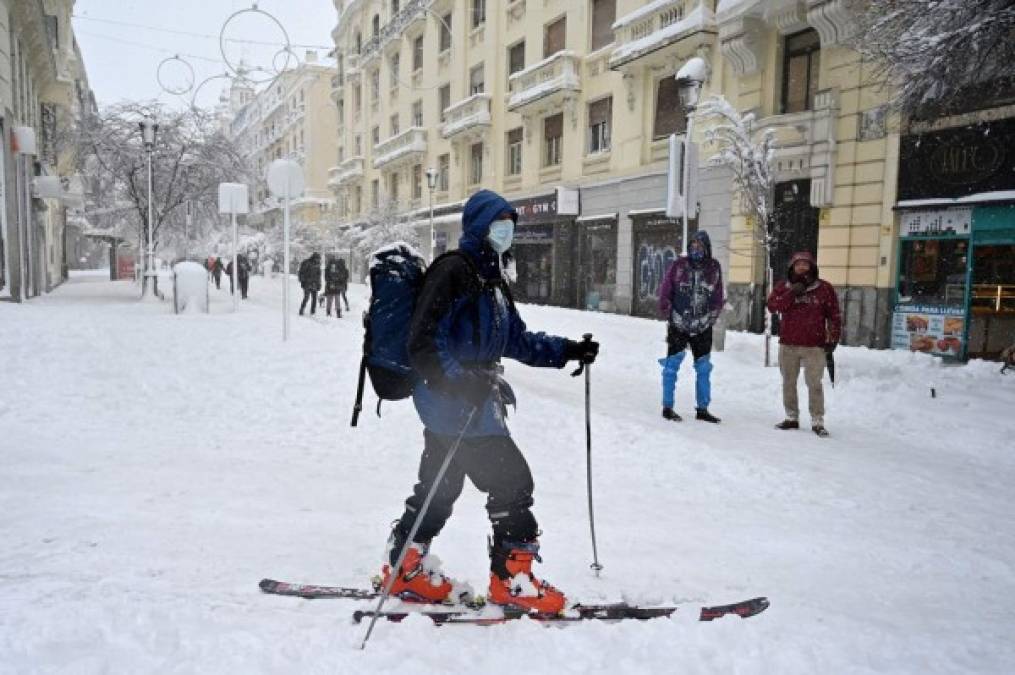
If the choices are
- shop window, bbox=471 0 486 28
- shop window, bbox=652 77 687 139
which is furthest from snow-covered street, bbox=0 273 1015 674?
shop window, bbox=471 0 486 28

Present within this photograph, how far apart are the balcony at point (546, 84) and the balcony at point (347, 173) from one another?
749 inches

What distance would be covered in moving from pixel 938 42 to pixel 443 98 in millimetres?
27048

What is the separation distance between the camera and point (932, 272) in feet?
40.5

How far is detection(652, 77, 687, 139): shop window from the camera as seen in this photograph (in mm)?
18266

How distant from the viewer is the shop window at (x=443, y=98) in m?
31.5

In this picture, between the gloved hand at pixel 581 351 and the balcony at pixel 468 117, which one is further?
the balcony at pixel 468 117

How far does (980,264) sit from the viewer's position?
1157cm

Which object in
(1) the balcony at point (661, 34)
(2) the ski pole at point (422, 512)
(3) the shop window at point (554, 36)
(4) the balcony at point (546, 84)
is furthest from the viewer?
(3) the shop window at point (554, 36)

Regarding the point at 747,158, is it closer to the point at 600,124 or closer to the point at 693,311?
the point at 693,311

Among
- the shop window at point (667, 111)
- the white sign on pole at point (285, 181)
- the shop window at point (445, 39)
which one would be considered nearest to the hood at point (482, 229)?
the white sign on pole at point (285, 181)

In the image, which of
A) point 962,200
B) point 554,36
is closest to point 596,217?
point 554,36

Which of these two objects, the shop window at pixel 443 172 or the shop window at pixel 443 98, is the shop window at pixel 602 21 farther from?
the shop window at pixel 443 172

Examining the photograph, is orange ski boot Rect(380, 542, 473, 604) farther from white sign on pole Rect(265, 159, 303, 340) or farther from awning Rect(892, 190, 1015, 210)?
awning Rect(892, 190, 1015, 210)

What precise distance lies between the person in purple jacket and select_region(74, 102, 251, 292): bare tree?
1960 cm
